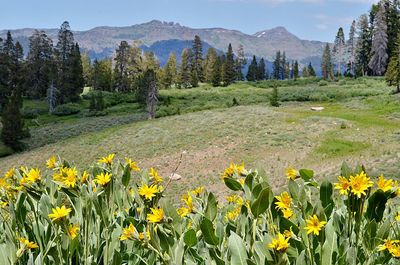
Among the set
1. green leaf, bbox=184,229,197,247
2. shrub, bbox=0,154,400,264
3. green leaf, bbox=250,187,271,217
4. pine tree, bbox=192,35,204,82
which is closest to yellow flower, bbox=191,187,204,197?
shrub, bbox=0,154,400,264

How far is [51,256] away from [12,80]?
7298 centimetres

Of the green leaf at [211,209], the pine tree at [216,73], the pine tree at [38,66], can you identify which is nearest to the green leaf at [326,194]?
the green leaf at [211,209]

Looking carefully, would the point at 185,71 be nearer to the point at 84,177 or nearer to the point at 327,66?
the point at 327,66

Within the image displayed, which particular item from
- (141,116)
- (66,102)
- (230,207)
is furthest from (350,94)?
(230,207)

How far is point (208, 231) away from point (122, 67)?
278ft

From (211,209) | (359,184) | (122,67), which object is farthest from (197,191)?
(122,67)

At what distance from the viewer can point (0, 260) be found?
1.84 m

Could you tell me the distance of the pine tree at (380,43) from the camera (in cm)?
7629

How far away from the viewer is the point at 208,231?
1922mm

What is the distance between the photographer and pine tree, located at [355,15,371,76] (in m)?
85.3

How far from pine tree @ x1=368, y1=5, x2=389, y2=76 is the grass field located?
35.7m

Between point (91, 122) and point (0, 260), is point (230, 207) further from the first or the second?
point (91, 122)

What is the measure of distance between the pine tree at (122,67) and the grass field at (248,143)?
39.6m

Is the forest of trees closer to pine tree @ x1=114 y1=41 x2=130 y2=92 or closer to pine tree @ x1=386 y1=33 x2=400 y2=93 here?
pine tree @ x1=386 y1=33 x2=400 y2=93
